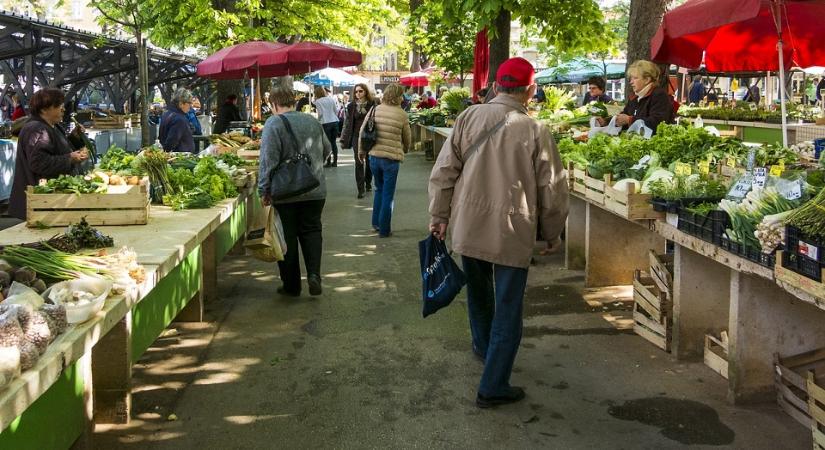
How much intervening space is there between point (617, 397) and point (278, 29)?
19.4m

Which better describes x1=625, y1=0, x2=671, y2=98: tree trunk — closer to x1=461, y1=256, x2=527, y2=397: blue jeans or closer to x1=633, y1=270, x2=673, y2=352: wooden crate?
x1=633, y1=270, x2=673, y2=352: wooden crate

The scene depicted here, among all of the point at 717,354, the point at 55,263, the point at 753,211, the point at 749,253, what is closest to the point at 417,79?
the point at 717,354

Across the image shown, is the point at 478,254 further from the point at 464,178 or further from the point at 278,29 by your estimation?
the point at 278,29

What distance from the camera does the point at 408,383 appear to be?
5137 millimetres

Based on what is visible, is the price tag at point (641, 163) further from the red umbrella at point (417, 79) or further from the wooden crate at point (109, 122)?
the red umbrella at point (417, 79)

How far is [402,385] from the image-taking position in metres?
5.11

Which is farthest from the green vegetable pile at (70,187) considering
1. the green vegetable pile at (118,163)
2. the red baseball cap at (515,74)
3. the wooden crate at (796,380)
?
the wooden crate at (796,380)

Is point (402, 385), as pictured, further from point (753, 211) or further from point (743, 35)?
point (743, 35)

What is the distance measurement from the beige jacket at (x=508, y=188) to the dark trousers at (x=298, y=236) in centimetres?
278

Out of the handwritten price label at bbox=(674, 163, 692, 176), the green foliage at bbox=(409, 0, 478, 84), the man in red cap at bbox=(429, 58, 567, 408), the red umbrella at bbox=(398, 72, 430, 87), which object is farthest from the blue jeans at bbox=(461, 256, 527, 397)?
the red umbrella at bbox=(398, 72, 430, 87)

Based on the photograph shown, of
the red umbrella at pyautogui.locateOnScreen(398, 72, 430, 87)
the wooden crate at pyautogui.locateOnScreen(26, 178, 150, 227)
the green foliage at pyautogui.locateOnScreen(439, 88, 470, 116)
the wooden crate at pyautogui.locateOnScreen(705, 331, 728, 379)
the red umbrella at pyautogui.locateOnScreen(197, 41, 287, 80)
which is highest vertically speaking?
the red umbrella at pyautogui.locateOnScreen(398, 72, 430, 87)

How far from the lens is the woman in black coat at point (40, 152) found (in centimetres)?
680

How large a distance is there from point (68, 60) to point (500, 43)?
45.5 ft

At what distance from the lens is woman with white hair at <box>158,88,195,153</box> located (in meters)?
10.9
